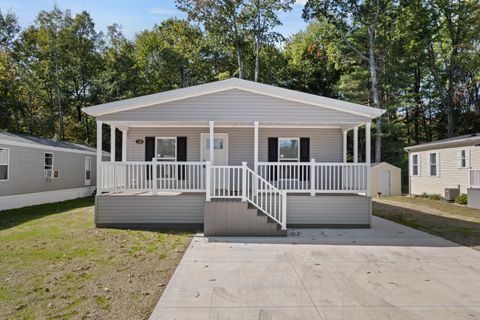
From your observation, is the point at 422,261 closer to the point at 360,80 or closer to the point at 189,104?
the point at 189,104

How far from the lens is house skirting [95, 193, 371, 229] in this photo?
8766 mm

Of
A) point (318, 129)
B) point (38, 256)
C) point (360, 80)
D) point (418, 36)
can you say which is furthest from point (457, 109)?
point (38, 256)

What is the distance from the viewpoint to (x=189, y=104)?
9.30 metres

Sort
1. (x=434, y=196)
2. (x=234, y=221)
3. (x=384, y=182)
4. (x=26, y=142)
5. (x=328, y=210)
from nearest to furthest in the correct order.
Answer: (x=234, y=221) < (x=328, y=210) < (x=26, y=142) < (x=434, y=196) < (x=384, y=182)

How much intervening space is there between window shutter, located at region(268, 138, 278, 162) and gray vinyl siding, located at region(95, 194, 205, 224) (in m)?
3.64

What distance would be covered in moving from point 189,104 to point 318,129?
4.99 meters

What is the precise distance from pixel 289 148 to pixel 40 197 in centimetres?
1155

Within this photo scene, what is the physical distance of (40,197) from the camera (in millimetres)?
14461

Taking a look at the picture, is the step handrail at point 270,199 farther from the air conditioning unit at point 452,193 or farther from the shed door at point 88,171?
the shed door at point 88,171

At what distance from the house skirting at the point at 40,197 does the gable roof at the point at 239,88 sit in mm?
6635

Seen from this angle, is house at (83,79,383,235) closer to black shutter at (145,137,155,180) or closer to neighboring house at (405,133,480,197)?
black shutter at (145,137,155,180)

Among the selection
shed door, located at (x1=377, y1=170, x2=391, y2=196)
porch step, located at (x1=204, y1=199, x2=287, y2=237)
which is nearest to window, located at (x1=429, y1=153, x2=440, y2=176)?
shed door, located at (x1=377, y1=170, x2=391, y2=196)

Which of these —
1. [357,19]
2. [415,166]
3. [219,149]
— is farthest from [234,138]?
[357,19]

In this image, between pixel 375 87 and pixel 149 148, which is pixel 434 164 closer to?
pixel 375 87
